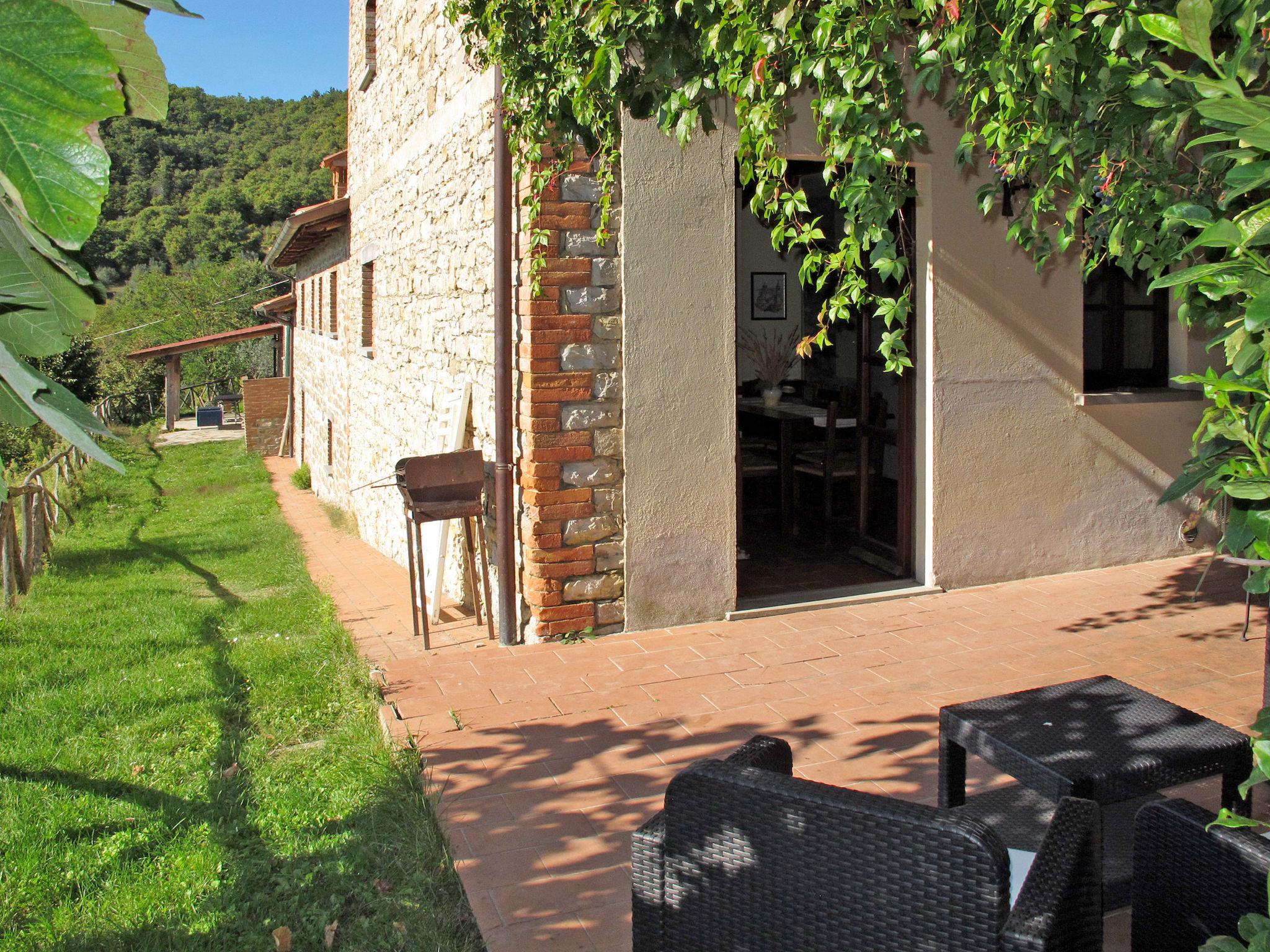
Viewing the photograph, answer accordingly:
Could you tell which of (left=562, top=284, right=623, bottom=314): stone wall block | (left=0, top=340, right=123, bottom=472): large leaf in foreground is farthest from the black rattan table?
(left=562, top=284, right=623, bottom=314): stone wall block

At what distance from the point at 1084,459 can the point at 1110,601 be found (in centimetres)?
112

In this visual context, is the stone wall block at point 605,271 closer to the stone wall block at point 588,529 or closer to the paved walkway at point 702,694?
the stone wall block at point 588,529

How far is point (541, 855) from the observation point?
3.38 metres

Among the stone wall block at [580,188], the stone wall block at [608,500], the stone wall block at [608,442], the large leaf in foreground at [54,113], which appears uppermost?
the stone wall block at [580,188]

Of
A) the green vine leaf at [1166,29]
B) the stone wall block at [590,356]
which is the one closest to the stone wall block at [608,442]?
the stone wall block at [590,356]

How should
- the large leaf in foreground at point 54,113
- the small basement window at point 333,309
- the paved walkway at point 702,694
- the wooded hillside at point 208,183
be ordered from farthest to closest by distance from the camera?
the wooded hillside at point 208,183
the small basement window at point 333,309
the paved walkway at point 702,694
the large leaf in foreground at point 54,113

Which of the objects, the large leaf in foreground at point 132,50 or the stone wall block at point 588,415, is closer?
the large leaf in foreground at point 132,50

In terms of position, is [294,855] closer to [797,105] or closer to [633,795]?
[633,795]

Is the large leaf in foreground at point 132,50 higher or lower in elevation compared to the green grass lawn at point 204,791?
higher

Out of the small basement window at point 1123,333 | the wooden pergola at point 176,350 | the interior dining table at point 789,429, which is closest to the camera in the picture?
the small basement window at point 1123,333

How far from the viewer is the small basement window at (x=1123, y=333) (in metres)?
7.30

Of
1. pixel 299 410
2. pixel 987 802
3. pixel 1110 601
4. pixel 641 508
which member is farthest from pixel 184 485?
pixel 987 802

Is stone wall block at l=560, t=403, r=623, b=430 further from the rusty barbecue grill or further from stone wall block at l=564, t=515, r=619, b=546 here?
the rusty barbecue grill

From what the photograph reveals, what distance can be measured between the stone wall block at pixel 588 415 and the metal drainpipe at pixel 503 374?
0.36 meters
